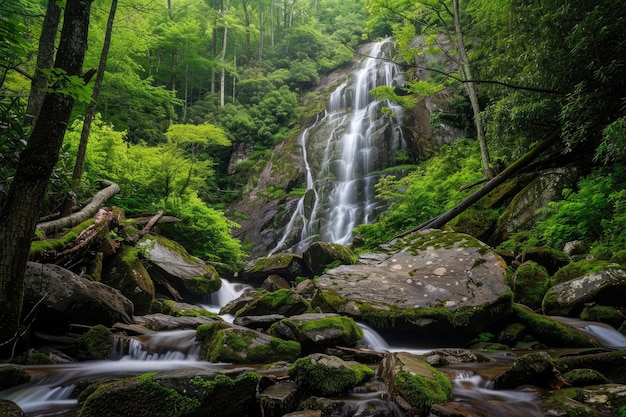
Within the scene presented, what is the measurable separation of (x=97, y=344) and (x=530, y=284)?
7878 mm

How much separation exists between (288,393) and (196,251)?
34.8ft

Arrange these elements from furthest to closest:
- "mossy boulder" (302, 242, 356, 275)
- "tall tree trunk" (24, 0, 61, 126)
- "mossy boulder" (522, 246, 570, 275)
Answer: "mossy boulder" (302, 242, 356, 275)
"mossy boulder" (522, 246, 570, 275)
"tall tree trunk" (24, 0, 61, 126)

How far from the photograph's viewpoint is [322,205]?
18.9 metres

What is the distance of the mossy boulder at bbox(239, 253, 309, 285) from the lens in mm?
12906

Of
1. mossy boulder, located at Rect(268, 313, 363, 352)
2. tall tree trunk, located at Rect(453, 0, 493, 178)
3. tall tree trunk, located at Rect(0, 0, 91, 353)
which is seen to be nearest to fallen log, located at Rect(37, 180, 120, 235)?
tall tree trunk, located at Rect(0, 0, 91, 353)

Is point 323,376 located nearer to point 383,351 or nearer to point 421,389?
point 421,389

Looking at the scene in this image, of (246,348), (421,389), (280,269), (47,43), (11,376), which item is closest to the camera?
(421,389)

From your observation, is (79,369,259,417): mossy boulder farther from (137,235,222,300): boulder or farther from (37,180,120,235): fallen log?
(137,235,222,300): boulder

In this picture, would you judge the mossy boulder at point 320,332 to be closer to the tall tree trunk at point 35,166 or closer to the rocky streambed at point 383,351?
the rocky streambed at point 383,351

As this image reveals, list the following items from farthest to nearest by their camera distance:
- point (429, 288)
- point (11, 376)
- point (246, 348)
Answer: point (429, 288)
point (246, 348)
point (11, 376)

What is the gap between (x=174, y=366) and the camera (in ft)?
17.9

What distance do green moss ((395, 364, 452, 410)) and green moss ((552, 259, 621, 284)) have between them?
4388 mm

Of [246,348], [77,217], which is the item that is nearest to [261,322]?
[246,348]

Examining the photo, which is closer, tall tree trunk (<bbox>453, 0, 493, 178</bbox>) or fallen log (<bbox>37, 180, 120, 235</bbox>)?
fallen log (<bbox>37, 180, 120, 235</bbox>)
